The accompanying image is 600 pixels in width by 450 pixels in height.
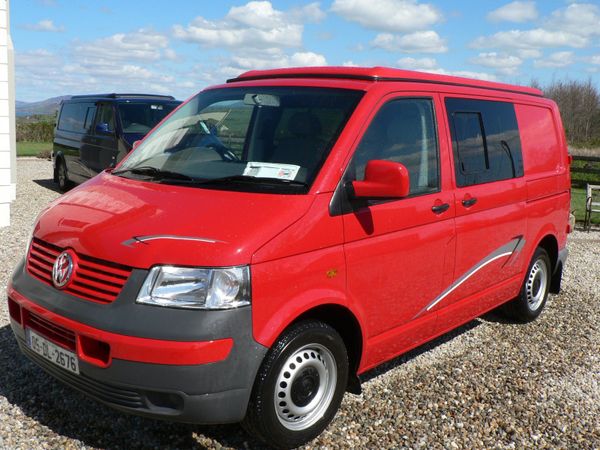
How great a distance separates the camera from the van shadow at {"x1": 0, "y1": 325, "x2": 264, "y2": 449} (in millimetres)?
3506

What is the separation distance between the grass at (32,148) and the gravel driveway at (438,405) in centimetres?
2332

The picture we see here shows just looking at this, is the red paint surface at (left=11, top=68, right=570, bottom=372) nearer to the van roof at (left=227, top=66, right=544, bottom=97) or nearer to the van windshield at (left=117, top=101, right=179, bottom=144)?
the van roof at (left=227, top=66, right=544, bottom=97)

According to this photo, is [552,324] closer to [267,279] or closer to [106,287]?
[267,279]

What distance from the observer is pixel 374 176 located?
11.2ft

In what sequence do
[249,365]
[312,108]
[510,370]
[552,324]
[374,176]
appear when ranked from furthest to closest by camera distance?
[552,324] → [510,370] → [312,108] → [374,176] → [249,365]

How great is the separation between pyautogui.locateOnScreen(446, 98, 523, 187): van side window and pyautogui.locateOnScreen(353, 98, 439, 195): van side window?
289mm

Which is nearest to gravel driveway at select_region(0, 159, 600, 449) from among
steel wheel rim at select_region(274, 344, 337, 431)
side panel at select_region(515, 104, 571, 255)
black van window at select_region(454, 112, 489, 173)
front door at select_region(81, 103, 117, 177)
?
steel wheel rim at select_region(274, 344, 337, 431)

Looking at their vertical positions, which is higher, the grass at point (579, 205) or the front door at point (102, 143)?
the front door at point (102, 143)

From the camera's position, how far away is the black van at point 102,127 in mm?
11781

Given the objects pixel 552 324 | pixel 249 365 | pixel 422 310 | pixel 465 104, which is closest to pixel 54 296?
pixel 249 365

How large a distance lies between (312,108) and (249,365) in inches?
65.1

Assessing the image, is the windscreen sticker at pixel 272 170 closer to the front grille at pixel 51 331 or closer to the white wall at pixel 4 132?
the front grille at pixel 51 331

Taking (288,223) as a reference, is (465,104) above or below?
above

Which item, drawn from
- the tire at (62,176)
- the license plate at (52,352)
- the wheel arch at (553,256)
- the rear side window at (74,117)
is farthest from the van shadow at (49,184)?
the license plate at (52,352)
